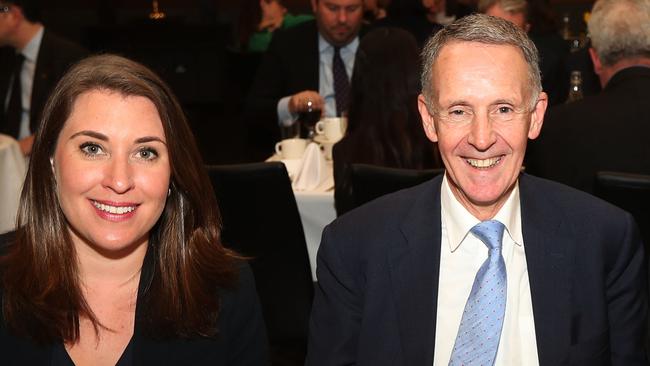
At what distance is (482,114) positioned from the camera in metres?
1.74

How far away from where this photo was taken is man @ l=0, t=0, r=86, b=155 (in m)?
5.04

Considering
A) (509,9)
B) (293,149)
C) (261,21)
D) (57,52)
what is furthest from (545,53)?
(261,21)

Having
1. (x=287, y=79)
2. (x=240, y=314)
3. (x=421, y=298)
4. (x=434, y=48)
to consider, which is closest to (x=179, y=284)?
(x=240, y=314)

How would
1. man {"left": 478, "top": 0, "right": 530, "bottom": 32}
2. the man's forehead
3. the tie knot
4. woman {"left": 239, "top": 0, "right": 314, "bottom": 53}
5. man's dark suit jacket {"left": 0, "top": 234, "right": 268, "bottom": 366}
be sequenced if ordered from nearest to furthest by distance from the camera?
1. the man's forehead
2. the tie knot
3. man's dark suit jacket {"left": 0, "top": 234, "right": 268, "bottom": 366}
4. man {"left": 478, "top": 0, "right": 530, "bottom": 32}
5. woman {"left": 239, "top": 0, "right": 314, "bottom": 53}

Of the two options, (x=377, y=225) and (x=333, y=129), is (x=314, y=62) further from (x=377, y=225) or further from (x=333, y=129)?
(x=377, y=225)

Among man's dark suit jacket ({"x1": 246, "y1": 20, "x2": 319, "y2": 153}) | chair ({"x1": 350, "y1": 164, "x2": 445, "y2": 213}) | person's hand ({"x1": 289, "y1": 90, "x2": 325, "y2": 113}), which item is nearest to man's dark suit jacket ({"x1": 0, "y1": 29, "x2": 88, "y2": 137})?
man's dark suit jacket ({"x1": 246, "y1": 20, "x2": 319, "y2": 153})

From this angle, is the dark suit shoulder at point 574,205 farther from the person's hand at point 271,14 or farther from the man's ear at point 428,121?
Answer: the person's hand at point 271,14

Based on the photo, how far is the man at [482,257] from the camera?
5.80ft

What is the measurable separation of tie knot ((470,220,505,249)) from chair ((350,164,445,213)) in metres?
1.10

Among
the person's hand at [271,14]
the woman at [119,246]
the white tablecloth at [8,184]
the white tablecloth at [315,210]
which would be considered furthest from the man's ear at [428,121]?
the person's hand at [271,14]

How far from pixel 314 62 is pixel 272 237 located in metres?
1.82

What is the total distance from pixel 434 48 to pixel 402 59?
1.67 m

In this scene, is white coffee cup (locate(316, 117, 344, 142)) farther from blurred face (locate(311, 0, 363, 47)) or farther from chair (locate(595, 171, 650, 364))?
chair (locate(595, 171, 650, 364))

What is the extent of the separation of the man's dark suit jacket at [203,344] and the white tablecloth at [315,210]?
1479 millimetres
